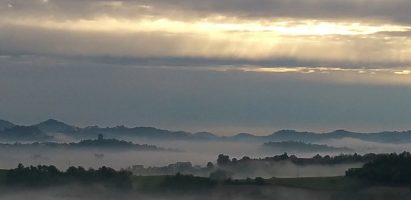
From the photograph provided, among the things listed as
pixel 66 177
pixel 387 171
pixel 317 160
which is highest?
pixel 317 160

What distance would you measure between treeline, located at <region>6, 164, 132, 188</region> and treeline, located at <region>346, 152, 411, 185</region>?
26228 mm

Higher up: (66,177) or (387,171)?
(66,177)

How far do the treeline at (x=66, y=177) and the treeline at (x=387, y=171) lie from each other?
26.2m

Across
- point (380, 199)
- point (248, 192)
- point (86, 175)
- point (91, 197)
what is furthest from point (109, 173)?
point (380, 199)

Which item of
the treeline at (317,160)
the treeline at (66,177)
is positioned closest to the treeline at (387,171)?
the treeline at (317,160)

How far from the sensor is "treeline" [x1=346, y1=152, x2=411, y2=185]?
9400 centimetres

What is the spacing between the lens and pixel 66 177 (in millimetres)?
112438

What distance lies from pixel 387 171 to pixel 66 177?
37.6m

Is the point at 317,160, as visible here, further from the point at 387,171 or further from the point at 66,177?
the point at 387,171

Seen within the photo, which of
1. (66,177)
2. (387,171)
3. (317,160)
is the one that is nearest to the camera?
(387,171)

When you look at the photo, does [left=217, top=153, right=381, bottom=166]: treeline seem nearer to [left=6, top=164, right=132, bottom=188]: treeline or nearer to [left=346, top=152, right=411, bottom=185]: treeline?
[left=346, top=152, right=411, bottom=185]: treeline

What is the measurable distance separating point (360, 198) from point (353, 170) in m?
12.2

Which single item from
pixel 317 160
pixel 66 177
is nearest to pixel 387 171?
pixel 66 177

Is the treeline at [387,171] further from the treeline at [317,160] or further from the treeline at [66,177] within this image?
the treeline at [66,177]
